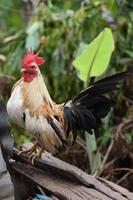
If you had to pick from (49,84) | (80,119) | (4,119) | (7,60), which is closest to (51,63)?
(49,84)

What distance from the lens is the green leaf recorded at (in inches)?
73.4

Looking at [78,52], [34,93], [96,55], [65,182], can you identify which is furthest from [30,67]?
[78,52]

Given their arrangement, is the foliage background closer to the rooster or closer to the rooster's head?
the rooster

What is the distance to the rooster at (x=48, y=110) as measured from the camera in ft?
4.76

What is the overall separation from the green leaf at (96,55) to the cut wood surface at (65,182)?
0.55m

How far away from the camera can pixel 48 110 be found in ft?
4.84

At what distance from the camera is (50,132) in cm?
146

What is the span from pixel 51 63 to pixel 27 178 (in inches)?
50.0

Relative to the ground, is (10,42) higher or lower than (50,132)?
higher

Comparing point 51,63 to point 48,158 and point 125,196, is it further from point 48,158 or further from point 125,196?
point 125,196

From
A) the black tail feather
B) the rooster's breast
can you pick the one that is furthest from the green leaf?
the rooster's breast

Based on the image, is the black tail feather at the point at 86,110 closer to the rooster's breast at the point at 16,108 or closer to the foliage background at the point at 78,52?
the rooster's breast at the point at 16,108

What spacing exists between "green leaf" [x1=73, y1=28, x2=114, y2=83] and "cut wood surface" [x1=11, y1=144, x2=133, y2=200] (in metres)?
0.55

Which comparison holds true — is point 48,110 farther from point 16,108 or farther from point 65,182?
point 65,182
